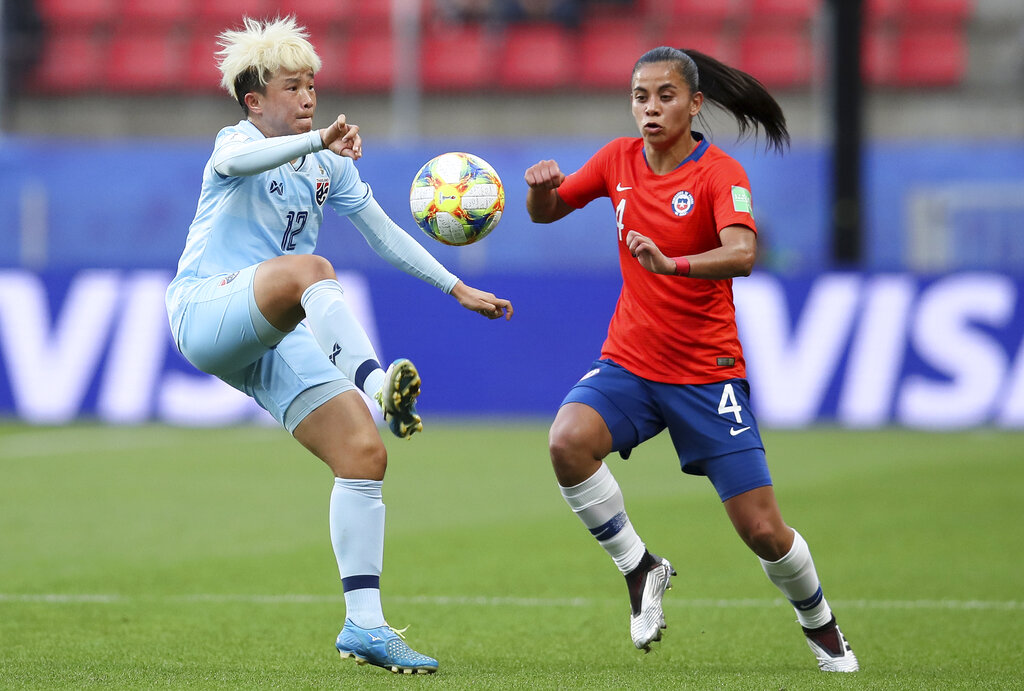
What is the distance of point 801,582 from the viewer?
16.5 feet

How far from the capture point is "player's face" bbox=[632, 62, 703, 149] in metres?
4.97

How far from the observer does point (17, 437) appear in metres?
12.9

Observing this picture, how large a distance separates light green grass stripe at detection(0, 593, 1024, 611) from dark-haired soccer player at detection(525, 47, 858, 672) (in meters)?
1.38

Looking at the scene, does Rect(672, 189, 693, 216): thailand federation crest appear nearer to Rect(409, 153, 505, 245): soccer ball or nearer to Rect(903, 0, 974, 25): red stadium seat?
Rect(409, 153, 505, 245): soccer ball

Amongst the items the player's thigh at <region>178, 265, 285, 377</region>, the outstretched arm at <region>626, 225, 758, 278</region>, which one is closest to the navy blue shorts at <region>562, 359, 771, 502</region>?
the outstretched arm at <region>626, 225, 758, 278</region>

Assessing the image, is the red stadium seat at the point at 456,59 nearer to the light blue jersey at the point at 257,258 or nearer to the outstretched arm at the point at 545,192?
the outstretched arm at the point at 545,192

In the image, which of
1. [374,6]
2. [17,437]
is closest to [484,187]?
[17,437]

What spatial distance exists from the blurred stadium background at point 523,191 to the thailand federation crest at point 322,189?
28.4 ft

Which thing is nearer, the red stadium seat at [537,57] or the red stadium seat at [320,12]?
the red stadium seat at [537,57]

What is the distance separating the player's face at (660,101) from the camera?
16.3 feet

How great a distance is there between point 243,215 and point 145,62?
14717 mm

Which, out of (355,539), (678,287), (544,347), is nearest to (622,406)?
(678,287)

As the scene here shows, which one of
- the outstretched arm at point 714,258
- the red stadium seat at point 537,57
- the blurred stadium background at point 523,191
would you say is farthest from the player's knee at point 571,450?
the red stadium seat at point 537,57

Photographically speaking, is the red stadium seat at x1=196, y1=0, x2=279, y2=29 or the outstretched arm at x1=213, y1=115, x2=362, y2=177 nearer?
the outstretched arm at x1=213, y1=115, x2=362, y2=177
